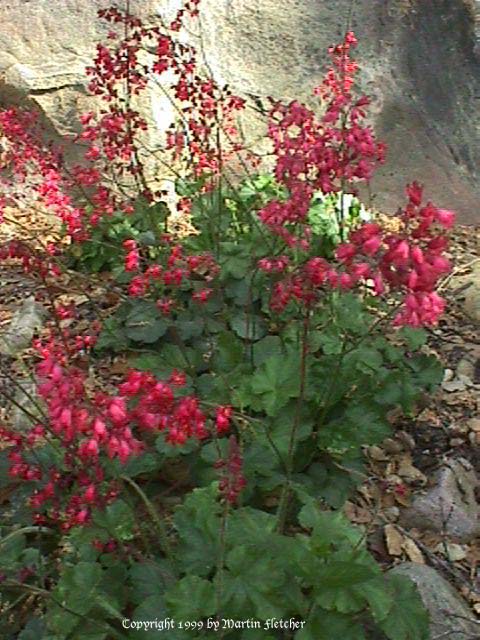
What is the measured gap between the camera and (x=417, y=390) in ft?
8.55

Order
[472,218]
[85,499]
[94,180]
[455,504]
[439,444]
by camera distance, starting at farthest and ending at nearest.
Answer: [472,218], [94,180], [439,444], [455,504], [85,499]

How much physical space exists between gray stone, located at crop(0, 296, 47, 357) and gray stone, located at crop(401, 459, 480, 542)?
145 cm

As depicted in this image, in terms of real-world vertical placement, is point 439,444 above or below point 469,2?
below

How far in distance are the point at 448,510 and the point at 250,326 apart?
84 cm

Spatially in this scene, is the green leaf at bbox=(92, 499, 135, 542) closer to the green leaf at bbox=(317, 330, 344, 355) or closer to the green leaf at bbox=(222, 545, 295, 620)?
the green leaf at bbox=(222, 545, 295, 620)

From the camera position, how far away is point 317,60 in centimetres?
405

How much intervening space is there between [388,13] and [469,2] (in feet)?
1.21

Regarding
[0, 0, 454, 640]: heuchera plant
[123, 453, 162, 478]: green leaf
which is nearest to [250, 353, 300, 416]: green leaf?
[0, 0, 454, 640]: heuchera plant

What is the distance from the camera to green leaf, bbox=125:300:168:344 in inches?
116

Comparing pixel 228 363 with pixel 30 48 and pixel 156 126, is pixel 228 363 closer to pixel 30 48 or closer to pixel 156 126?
pixel 156 126

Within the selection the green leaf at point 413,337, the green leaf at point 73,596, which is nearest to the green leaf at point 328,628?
the green leaf at point 73,596

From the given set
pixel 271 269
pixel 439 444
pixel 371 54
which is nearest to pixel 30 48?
pixel 371 54

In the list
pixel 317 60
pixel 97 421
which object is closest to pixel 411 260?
pixel 97 421

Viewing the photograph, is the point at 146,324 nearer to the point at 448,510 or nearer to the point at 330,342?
the point at 330,342
